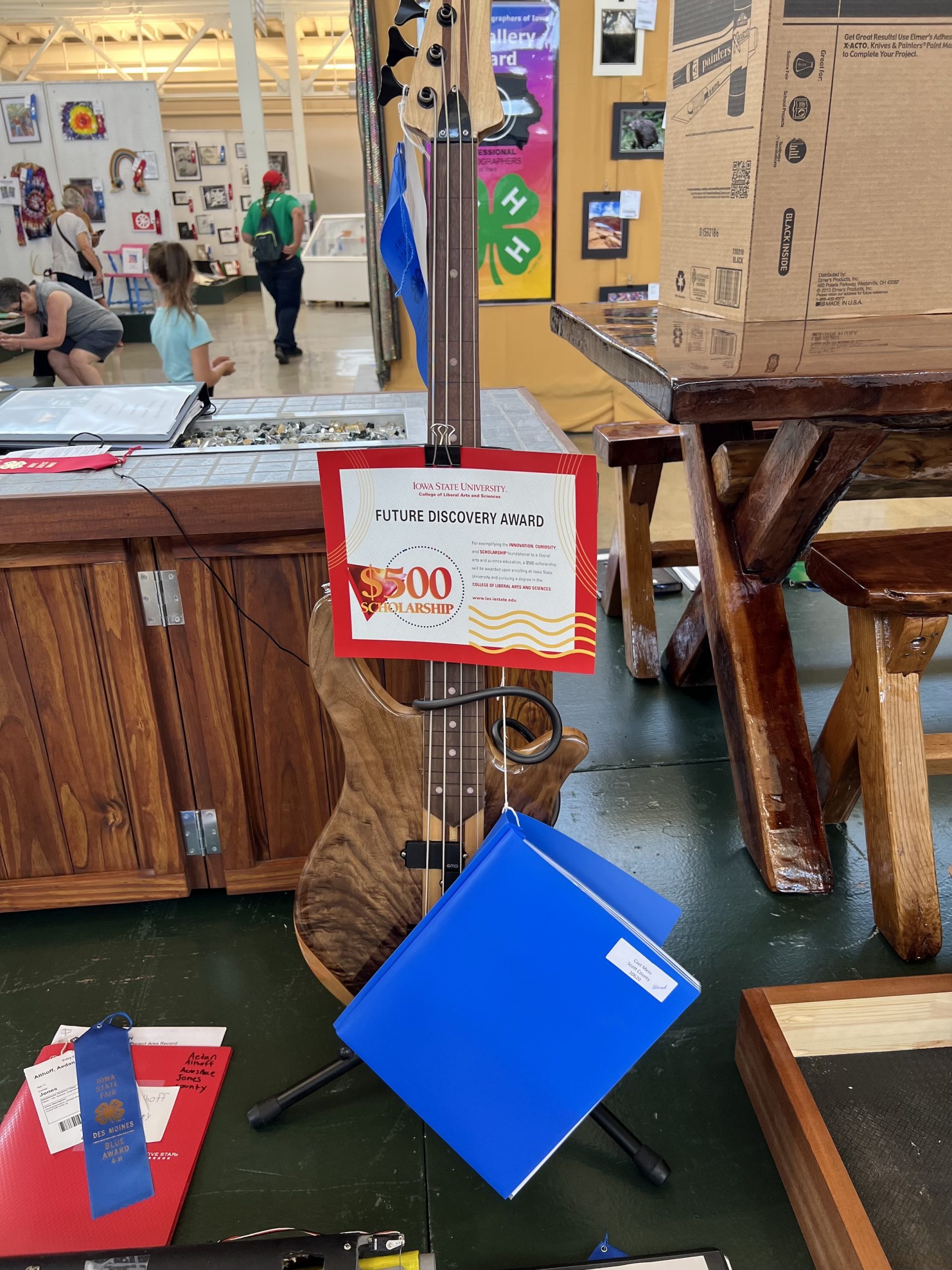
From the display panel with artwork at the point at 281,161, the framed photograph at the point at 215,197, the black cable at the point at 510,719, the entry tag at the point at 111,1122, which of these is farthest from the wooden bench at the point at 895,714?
the display panel with artwork at the point at 281,161

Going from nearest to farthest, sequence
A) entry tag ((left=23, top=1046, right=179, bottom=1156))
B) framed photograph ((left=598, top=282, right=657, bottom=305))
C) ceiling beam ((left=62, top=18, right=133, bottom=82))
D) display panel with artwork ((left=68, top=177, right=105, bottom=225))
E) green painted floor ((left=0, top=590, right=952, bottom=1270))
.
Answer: green painted floor ((left=0, top=590, right=952, bottom=1270))
entry tag ((left=23, top=1046, right=179, bottom=1156))
framed photograph ((left=598, top=282, right=657, bottom=305))
display panel with artwork ((left=68, top=177, right=105, bottom=225))
ceiling beam ((left=62, top=18, right=133, bottom=82))

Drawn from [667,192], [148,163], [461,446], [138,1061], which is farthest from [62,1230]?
[148,163]

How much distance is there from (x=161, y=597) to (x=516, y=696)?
2.43 ft

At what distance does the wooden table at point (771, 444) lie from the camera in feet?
3.28

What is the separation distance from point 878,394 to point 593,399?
14.2ft

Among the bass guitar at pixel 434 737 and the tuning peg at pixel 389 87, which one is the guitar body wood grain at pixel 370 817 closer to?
the bass guitar at pixel 434 737

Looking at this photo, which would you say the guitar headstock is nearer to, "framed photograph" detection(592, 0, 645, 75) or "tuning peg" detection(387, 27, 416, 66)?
"tuning peg" detection(387, 27, 416, 66)

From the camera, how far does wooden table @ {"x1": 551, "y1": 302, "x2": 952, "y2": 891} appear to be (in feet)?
3.28

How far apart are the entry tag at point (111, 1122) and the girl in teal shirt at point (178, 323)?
295cm

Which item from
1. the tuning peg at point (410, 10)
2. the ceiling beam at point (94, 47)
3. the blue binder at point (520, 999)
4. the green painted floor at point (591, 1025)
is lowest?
the green painted floor at point (591, 1025)

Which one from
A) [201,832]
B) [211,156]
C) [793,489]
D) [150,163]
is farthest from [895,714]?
[211,156]

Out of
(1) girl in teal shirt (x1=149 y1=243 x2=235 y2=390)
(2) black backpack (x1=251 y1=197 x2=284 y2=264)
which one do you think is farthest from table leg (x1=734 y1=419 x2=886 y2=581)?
(2) black backpack (x1=251 y1=197 x2=284 y2=264)

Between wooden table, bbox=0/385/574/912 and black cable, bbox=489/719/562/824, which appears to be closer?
black cable, bbox=489/719/562/824

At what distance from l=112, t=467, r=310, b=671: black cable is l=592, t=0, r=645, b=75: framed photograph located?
3988mm
